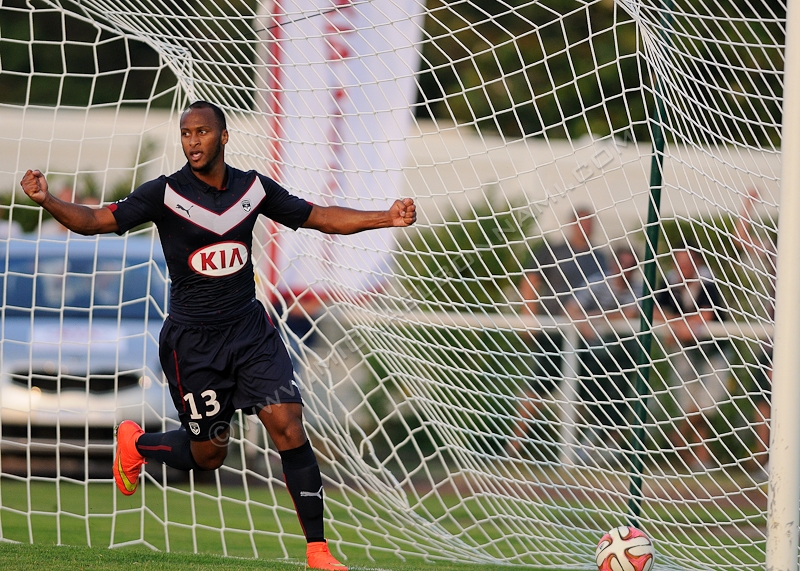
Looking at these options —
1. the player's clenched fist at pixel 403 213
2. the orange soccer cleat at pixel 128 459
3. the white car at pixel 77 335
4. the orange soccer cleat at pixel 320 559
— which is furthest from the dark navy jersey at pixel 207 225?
the white car at pixel 77 335

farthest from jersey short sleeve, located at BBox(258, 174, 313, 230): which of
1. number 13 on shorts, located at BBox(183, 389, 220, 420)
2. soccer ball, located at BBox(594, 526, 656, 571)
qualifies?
soccer ball, located at BBox(594, 526, 656, 571)

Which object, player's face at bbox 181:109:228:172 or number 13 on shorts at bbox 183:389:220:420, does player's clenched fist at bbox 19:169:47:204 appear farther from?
number 13 on shorts at bbox 183:389:220:420

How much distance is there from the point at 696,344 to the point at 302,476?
2.40 metres

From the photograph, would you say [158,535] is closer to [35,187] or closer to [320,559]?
[320,559]

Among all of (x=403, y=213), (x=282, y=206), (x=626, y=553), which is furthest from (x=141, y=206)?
(x=626, y=553)

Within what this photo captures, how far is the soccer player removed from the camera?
4.12 m

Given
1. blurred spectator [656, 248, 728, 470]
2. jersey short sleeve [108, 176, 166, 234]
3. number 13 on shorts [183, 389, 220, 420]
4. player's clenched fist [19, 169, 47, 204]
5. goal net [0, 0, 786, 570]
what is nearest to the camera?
player's clenched fist [19, 169, 47, 204]

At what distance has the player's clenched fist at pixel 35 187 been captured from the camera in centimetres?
370

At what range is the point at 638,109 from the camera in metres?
10.8

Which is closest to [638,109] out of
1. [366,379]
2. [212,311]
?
[366,379]

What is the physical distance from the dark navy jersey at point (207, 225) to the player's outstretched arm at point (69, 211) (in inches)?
1.9

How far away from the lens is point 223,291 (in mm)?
4258

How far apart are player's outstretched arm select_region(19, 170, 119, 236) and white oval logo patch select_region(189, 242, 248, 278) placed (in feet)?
1.12

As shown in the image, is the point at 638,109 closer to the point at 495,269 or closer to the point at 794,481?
the point at 495,269
